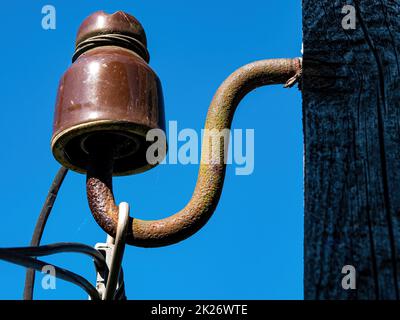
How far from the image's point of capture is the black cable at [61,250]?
212 cm

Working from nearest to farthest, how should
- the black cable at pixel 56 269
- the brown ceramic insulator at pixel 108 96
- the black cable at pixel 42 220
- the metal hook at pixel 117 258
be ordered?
the metal hook at pixel 117 258
the brown ceramic insulator at pixel 108 96
the black cable at pixel 56 269
the black cable at pixel 42 220

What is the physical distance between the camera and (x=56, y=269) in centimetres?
233

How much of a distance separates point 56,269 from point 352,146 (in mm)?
1251

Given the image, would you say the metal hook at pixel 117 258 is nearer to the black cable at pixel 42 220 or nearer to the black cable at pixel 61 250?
the black cable at pixel 61 250

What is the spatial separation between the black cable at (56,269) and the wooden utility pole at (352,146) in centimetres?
105

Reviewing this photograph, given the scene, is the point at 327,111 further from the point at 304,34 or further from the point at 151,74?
the point at 151,74

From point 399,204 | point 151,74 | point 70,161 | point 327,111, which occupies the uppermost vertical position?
point 151,74

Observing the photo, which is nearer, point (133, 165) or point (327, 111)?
point (327, 111)

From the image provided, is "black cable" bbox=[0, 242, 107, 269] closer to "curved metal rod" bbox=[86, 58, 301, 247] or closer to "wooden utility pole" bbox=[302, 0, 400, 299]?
"curved metal rod" bbox=[86, 58, 301, 247]

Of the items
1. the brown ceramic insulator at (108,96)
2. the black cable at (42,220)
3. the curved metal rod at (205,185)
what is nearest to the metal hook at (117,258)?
the curved metal rod at (205,185)

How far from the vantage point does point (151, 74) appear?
83.8 inches

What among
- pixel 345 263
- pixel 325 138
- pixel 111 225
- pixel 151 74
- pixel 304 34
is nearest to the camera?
pixel 345 263
